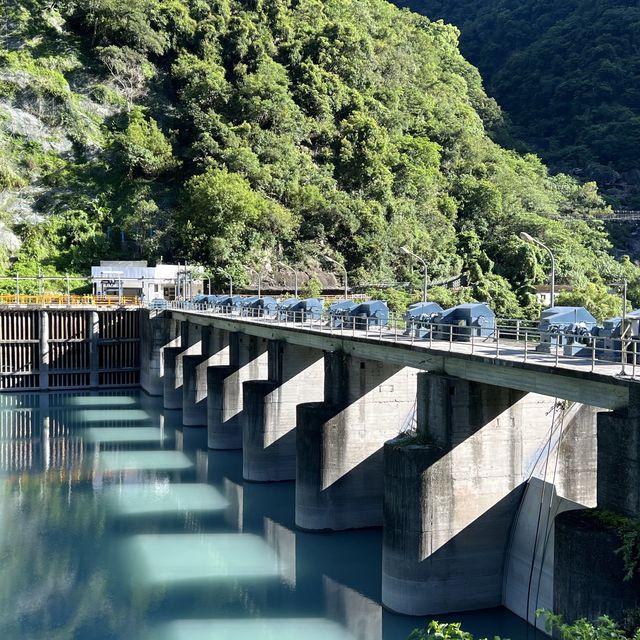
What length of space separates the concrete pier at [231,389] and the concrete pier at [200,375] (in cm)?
672

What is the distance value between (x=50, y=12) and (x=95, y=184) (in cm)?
3465

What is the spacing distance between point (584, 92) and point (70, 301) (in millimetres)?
124476

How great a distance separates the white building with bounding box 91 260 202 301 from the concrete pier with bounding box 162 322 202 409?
19.8 meters

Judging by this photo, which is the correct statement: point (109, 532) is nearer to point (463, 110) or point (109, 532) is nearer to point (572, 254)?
point (572, 254)

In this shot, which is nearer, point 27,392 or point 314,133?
point 27,392

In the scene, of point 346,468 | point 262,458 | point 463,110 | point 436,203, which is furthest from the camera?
point 463,110

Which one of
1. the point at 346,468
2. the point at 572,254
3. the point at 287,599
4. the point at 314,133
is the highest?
the point at 314,133

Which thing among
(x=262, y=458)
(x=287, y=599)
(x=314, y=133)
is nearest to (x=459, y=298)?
(x=314, y=133)

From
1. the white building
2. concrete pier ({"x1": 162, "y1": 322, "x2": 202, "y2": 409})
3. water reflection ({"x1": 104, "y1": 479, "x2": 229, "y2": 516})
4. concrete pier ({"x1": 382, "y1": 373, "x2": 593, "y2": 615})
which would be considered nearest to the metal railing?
concrete pier ({"x1": 382, "y1": 373, "x2": 593, "y2": 615})

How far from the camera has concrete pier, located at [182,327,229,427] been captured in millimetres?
58875

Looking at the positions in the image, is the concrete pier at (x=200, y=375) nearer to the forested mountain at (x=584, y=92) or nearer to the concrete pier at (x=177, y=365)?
the concrete pier at (x=177, y=365)

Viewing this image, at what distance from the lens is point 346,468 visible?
35.3m

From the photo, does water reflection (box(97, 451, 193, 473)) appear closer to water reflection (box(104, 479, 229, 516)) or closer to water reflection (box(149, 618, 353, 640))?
water reflection (box(104, 479, 229, 516))

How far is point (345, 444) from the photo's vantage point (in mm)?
35375
